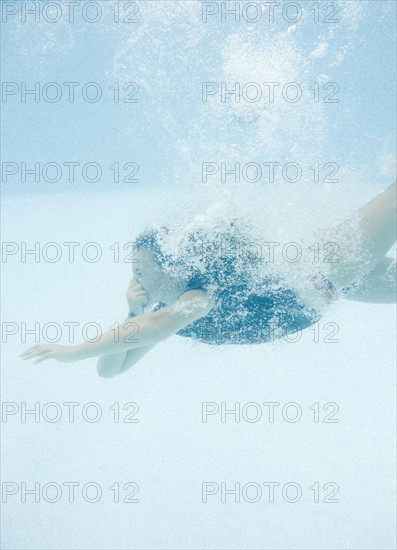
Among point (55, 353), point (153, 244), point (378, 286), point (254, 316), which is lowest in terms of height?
point (55, 353)

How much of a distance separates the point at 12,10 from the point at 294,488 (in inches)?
211

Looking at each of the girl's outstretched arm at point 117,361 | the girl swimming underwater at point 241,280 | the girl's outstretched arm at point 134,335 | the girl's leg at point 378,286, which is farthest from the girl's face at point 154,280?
the girl's leg at point 378,286

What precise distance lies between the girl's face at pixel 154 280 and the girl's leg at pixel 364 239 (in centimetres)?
77

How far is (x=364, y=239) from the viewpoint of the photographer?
2266 millimetres

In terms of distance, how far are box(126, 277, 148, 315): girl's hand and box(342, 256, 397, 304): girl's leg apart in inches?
43.6

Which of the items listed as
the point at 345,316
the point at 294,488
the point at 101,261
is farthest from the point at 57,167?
the point at 294,488

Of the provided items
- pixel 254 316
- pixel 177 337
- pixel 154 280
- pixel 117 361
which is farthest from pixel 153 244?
pixel 177 337

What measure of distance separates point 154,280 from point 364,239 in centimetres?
104

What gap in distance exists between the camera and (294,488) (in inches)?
150

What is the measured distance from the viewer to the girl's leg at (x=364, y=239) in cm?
226

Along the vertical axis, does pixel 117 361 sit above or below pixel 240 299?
below

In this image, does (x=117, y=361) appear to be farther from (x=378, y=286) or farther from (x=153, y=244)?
(x=378, y=286)

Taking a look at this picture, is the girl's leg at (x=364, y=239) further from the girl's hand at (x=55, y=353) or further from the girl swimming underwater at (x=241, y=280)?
the girl's hand at (x=55, y=353)

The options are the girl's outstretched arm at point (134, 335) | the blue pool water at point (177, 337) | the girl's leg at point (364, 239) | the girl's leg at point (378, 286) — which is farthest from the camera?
the blue pool water at point (177, 337)
